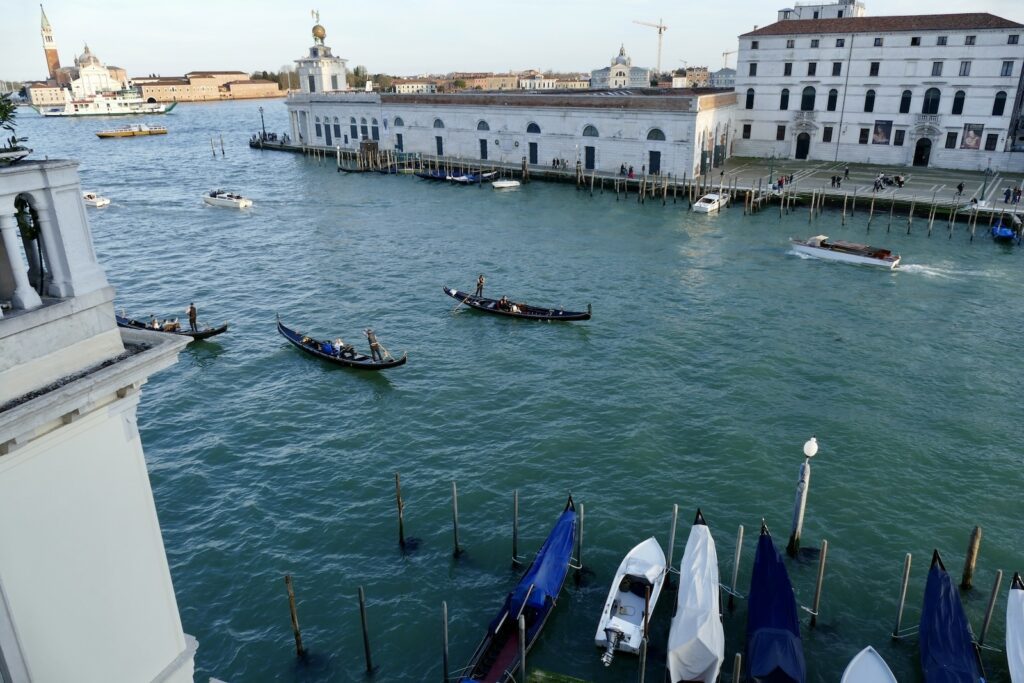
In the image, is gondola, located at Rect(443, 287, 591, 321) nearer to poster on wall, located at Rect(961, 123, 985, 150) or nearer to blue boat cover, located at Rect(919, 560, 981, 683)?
blue boat cover, located at Rect(919, 560, 981, 683)

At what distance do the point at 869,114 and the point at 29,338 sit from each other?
60.2 meters

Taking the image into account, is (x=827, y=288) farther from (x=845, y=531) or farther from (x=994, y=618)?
(x=994, y=618)

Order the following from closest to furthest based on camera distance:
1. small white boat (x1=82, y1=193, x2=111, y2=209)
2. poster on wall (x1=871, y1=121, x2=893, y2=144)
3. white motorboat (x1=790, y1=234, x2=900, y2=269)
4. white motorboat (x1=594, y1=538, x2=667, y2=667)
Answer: white motorboat (x1=594, y1=538, x2=667, y2=667) → white motorboat (x1=790, y1=234, x2=900, y2=269) → small white boat (x1=82, y1=193, x2=111, y2=209) → poster on wall (x1=871, y1=121, x2=893, y2=144)

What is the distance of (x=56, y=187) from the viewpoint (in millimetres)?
6492

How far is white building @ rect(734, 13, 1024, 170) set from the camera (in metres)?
50.2

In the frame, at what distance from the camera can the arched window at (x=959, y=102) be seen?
51.2m

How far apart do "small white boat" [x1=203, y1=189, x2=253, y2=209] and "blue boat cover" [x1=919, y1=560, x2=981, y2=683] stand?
166 feet

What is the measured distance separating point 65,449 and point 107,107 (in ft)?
605

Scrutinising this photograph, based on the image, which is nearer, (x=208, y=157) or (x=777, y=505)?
(x=777, y=505)

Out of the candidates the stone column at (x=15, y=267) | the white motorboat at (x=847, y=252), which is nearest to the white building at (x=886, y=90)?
the white motorboat at (x=847, y=252)

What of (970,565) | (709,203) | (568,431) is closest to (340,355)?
(568,431)

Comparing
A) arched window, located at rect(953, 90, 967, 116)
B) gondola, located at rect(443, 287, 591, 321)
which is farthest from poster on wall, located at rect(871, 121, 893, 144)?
gondola, located at rect(443, 287, 591, 321)

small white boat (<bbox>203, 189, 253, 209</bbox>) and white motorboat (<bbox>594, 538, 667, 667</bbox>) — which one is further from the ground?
small white boat (<bbox>203, 189, 253, 209</bbox>)

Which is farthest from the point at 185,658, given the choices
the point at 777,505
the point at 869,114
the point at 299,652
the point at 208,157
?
the point at 208,157
